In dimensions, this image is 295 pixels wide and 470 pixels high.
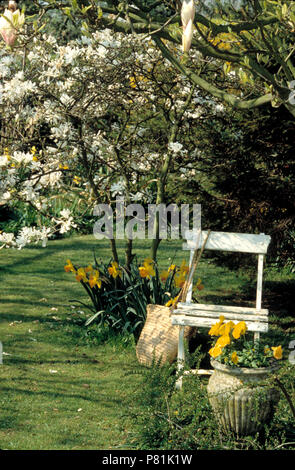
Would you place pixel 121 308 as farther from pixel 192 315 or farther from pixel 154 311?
pixel 192 315

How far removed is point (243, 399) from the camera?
10.7 ft

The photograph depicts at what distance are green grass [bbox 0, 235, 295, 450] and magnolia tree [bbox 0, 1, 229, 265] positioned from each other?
39.6 inches

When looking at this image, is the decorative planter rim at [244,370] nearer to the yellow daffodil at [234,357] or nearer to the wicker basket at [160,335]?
the yellow daffodil at [234,357]

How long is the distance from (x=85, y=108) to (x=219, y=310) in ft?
6.00

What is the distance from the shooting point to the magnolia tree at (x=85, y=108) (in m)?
4.36

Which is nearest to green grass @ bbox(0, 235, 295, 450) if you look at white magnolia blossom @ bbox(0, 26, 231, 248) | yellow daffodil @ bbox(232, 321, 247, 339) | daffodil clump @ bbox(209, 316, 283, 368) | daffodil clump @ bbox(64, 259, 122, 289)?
daffodil clump @ bbox(64, 259, 122, 289)

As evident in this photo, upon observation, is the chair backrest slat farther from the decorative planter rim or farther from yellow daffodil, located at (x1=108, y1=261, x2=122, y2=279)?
the decorative planter rim

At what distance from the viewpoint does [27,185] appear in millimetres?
4438

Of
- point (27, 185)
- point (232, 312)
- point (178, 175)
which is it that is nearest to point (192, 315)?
point (232, 312)

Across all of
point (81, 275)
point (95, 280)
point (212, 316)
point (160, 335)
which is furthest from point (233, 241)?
point (81, 275)

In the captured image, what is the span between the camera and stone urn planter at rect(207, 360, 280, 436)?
10.6 feet

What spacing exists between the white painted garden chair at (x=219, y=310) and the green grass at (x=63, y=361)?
0.36 metres

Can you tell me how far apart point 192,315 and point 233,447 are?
1153 millimetres

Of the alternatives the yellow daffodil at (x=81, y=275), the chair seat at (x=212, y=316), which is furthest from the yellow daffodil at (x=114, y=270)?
the chair seat at (x=212, y=316)
